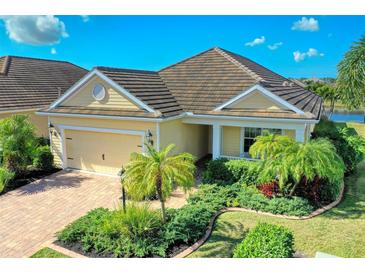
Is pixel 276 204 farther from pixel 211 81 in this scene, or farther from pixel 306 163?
pixel 211 81

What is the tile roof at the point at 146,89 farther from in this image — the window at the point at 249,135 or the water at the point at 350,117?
the water at the point at 350,117

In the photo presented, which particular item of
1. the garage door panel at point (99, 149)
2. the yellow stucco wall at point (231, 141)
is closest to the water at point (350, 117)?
the yellow stucco wall at point (231, 141)

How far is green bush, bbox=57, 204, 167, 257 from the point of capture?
7.13m

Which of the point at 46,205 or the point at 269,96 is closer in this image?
the point at 46,205

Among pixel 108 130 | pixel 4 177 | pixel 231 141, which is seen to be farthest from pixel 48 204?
pixel 231 141

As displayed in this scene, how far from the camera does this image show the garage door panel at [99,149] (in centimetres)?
1336

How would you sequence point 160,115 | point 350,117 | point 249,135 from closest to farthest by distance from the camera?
point 160,115
point 249,135
point 350,117

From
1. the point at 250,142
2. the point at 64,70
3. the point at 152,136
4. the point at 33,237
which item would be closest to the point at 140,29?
the point at 152,136

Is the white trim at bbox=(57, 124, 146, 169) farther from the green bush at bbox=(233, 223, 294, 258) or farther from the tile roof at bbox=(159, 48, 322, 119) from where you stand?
the green bush at bbox=(233, 223, 294, 258)

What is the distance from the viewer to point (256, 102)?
12.7m

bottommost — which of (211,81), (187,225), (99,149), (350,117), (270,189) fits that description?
(187,225)

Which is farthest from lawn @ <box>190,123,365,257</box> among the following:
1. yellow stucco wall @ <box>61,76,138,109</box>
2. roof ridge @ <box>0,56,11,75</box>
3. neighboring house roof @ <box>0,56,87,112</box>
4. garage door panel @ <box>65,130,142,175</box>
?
roof ridge @ <box>0,56,11,75</box>

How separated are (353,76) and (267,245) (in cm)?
2434
